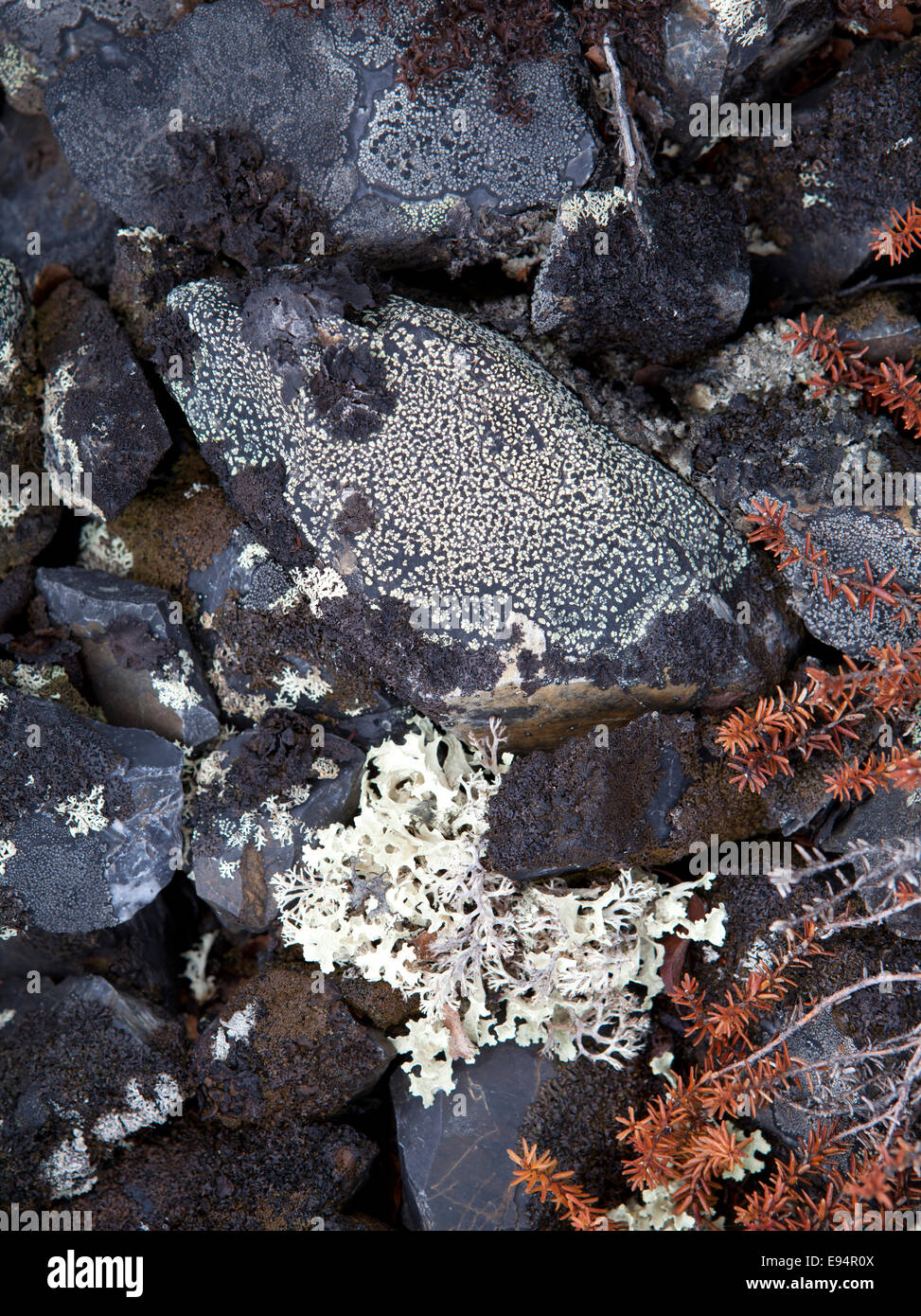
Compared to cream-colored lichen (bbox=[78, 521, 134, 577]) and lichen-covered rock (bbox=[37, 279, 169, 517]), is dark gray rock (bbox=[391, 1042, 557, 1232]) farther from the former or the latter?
lichen-covered rock (bbox=[37, 279, 169, 517])

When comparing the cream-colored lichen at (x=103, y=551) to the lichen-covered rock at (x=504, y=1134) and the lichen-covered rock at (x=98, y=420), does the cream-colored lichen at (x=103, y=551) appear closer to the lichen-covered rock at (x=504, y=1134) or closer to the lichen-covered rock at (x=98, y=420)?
the lichen-covered rock at (x=98, y=420)

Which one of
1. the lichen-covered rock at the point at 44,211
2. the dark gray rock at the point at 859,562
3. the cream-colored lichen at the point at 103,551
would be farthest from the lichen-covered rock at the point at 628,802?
the lichen-covered rock at the point at 44,211

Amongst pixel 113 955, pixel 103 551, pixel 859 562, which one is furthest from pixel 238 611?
pixel 859 562

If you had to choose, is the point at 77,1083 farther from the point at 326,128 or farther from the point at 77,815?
the point at 326,128

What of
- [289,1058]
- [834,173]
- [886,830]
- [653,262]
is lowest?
[289,1058]

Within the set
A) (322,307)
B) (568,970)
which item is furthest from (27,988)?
(322,307)

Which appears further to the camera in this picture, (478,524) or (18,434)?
(18,434)

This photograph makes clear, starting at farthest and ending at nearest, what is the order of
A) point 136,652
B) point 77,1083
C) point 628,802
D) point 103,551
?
point 103,551 < point 136,652 < point 77,1083 < point 628,802
